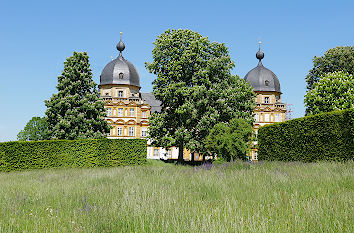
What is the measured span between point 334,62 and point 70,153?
112 feet

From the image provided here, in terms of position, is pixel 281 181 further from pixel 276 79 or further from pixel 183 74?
pixel 276 79

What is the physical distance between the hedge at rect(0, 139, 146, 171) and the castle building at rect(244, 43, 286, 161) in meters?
38.1

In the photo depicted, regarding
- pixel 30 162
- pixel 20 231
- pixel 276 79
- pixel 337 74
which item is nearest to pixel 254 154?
pixel 276 79

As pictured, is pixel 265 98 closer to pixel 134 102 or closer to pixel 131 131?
pixel 134 102

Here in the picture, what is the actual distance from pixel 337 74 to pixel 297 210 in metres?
30.6

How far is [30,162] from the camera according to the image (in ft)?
76.1

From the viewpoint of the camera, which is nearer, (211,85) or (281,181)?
(281,181)

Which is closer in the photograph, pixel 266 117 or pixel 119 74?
pixel 119 74

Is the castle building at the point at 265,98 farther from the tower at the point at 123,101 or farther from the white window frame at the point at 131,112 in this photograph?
the white window frame at the point at 131,112

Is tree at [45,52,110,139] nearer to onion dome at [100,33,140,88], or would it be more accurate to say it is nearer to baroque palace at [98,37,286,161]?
baroque palace at [98,37,286,161]

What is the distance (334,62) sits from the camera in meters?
36.1

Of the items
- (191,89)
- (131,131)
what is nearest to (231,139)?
(191,89)

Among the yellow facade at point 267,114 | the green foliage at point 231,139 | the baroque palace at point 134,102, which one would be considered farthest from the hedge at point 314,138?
the yellow facade at point 267,114

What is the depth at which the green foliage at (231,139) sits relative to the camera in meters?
23.1
